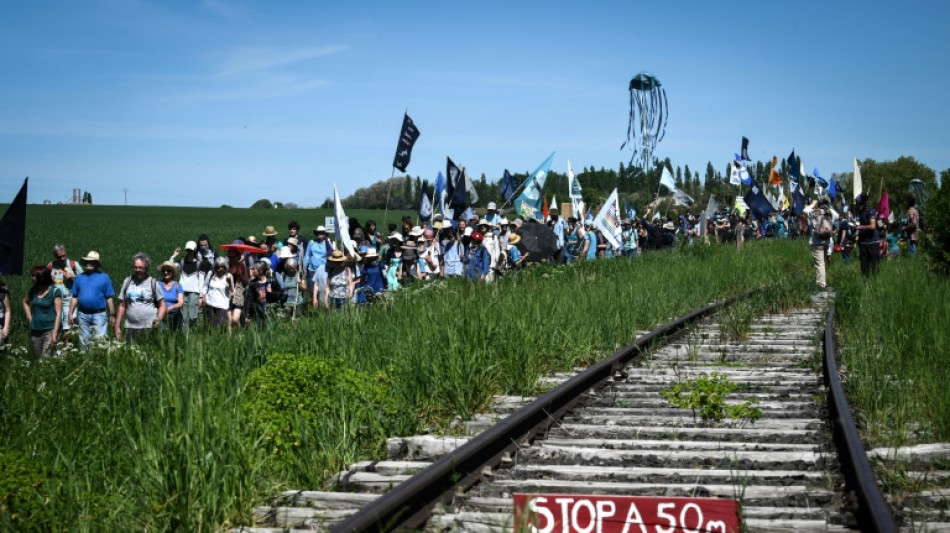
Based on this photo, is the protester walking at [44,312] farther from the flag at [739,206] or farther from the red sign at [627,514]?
the flag at [739,206]

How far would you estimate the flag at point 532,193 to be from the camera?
2652 centimetres

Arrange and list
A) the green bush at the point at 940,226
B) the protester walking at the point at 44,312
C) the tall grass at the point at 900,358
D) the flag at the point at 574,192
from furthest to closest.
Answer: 1. the flag at the point at 574,192
2. the green bush at the point at 940,226
3. the protester walking at the point at 44,312
4. the tall grass at the point at 900,358

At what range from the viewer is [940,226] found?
56.8 feet

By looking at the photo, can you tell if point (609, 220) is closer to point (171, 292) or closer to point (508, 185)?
point (508, 185)

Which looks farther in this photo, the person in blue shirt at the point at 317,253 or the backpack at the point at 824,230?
the backpack at the point at 824,230

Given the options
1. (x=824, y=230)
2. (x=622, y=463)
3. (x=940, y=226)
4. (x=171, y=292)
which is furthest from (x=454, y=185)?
(x=622, y=463)

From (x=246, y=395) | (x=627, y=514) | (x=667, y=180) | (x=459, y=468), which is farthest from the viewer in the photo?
(x=667, y=180)

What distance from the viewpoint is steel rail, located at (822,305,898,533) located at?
15.3ft

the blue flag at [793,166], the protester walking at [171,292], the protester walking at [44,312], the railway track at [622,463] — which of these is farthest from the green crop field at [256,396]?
the blue flag at [793,166]

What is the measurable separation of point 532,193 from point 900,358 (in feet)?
58.4

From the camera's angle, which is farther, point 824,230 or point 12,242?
point 824,230

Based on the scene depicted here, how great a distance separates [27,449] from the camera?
654 cm

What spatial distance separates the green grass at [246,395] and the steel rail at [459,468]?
652 millimetres

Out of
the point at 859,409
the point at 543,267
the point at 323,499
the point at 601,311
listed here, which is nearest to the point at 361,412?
the point at 323,499
